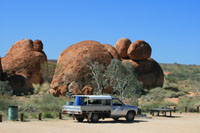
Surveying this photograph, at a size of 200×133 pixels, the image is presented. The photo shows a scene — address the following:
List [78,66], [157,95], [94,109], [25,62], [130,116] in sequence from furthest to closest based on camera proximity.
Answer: [25,62]
[157,95]
[78,66]
[130,116]
[94,109]

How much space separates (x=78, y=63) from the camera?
100 ft

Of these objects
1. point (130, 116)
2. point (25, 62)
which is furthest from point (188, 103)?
point (25, 62)

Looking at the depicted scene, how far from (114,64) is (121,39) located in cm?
1594

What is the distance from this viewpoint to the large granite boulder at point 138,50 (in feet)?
127

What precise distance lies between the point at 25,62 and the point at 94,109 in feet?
75.4

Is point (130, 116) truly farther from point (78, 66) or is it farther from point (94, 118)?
point (78, 66)

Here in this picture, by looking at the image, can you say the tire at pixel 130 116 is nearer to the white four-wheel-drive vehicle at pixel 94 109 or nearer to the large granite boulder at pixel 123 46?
the white four-wheel-drive vehicle at pixel 94 109

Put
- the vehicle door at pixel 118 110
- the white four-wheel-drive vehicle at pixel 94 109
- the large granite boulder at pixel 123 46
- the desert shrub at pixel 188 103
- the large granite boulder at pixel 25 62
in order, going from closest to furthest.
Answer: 1. the white four-wheel-drive vehicle at pixel 94 109
2. the vehicle door at pixel 118 110
3. the desert shrub at pixel 188 103
4. the large granite boulder at pixel 25 62
5. the large granite boulder at pixel 123 46

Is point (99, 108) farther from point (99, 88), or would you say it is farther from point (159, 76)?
point (159, 76)

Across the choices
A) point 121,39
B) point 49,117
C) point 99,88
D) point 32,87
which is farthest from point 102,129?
point 121,39

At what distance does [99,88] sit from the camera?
28.1m

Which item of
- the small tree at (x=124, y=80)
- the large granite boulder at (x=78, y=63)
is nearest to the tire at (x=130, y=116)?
the small tree at (x=124, y=80)

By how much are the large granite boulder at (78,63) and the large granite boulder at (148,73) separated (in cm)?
691

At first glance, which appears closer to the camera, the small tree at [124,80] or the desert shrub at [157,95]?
the small tree at [124,80]
